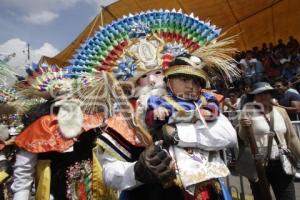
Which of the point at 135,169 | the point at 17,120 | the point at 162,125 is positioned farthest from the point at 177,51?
the point at 17,120

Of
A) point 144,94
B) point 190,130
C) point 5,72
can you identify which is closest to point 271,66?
point 5,72

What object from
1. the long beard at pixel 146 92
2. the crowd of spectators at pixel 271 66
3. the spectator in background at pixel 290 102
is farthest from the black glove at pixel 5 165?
the crowd of spectators at pixel 271 66

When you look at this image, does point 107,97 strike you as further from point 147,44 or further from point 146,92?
point 147,44

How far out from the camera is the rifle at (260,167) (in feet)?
11.5

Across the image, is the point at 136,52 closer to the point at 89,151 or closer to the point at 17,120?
the point at 89,151

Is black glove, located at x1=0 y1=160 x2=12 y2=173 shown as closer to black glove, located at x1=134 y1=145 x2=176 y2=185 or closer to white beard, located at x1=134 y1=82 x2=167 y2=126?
white beard, located at x1=134 y1=82 x2=167 y2=126

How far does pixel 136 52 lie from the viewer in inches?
97.7

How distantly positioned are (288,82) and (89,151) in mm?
5776

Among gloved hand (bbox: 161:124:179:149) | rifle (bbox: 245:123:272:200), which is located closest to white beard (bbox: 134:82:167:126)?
gloved hand (bbox: 161:124:179:149)

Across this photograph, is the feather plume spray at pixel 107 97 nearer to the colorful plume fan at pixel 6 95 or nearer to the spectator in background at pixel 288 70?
the colorful plume fan at pixel 6 95

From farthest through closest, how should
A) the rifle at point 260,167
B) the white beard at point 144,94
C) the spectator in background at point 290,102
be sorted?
the spectator in background at point 290,102 < the rifle at point 260,167 < the white beard at point 144,94

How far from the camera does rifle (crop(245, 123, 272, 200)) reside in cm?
349

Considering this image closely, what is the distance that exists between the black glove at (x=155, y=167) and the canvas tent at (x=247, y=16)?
639 centimetres

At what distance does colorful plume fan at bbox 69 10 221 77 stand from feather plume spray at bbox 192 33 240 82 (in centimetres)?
19
